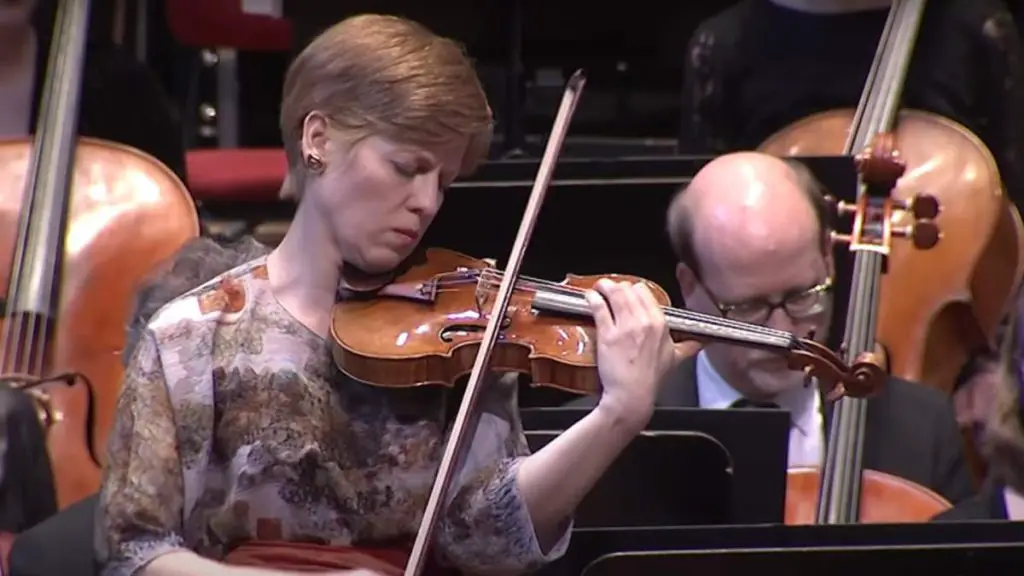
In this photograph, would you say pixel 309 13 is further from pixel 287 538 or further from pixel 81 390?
pixel 287 538

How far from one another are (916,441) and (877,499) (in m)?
0.17

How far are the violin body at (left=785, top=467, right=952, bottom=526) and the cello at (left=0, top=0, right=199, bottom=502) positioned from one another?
699 millimetres

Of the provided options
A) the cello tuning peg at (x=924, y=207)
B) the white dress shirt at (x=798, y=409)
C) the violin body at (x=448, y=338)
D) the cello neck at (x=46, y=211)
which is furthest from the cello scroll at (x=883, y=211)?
the cello neck at (x=46, y=211)

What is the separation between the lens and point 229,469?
113cm

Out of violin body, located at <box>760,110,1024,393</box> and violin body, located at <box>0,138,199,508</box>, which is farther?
violin body, located at <box>760,110,1024,393</box>

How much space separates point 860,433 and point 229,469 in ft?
2.05

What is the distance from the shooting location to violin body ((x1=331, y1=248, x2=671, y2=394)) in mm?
1106

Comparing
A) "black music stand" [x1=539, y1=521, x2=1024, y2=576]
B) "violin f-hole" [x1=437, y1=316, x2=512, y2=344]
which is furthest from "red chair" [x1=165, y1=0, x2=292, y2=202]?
"black music stand" [x1=539, y1=521, x2=1024, y2=576]

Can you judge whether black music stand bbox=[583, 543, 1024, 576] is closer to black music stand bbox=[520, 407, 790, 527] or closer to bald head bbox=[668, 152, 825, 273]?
black music stand bbox=[520, 407, 790, 527]

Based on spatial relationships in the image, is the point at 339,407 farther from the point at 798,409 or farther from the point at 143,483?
the point at 798,409

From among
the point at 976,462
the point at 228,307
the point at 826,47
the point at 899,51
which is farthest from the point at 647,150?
the point at 228,307

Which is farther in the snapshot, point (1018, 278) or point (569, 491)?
point (1018, 278)

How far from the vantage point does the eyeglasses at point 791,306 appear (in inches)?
62.4

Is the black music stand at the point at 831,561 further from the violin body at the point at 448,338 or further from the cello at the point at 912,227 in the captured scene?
the cello at the point at 912,227
